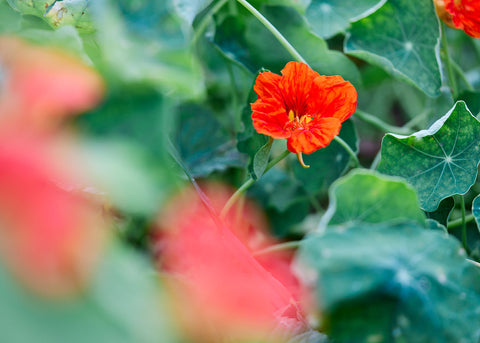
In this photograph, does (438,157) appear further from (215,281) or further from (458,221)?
(215,281)

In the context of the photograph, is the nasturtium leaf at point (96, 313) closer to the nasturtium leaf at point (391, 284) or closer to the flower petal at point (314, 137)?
the nasturtium leaf at point (391, 284)

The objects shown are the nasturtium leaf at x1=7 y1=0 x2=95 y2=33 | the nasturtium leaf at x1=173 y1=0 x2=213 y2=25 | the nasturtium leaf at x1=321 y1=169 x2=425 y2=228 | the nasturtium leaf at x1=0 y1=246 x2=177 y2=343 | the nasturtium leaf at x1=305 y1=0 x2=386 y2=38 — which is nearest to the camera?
the nasturtium leaf at x1=0 y1=246 x2=177 y2=343

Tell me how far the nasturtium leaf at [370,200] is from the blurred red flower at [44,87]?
0.23 metres

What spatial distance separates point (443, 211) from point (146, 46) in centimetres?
43

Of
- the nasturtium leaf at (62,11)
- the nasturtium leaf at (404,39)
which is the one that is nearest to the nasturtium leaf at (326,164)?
the nasturtium leaf at (404,39)

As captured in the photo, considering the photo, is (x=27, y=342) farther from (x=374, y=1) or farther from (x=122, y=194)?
(x=374, y=1)

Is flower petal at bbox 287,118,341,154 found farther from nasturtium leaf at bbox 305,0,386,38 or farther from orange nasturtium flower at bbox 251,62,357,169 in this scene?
nasturtium leaf at bbox 305,0,386,38

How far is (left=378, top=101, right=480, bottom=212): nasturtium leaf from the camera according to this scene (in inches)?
22.4

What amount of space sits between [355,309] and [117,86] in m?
0.26

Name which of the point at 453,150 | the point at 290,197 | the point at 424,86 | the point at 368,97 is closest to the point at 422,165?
the point at 453,150

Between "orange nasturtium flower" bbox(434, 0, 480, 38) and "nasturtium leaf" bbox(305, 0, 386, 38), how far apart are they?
0.47ft

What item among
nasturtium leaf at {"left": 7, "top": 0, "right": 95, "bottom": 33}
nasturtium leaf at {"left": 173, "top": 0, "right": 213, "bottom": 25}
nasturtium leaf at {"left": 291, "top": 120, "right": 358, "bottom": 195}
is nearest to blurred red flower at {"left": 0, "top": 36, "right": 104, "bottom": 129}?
nasturtium leaf at {"left": 7, "top": 0, "right": 95, "bottom": 33}

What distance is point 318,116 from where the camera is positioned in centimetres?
56

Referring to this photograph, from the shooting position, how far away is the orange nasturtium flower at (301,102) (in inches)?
20.2
